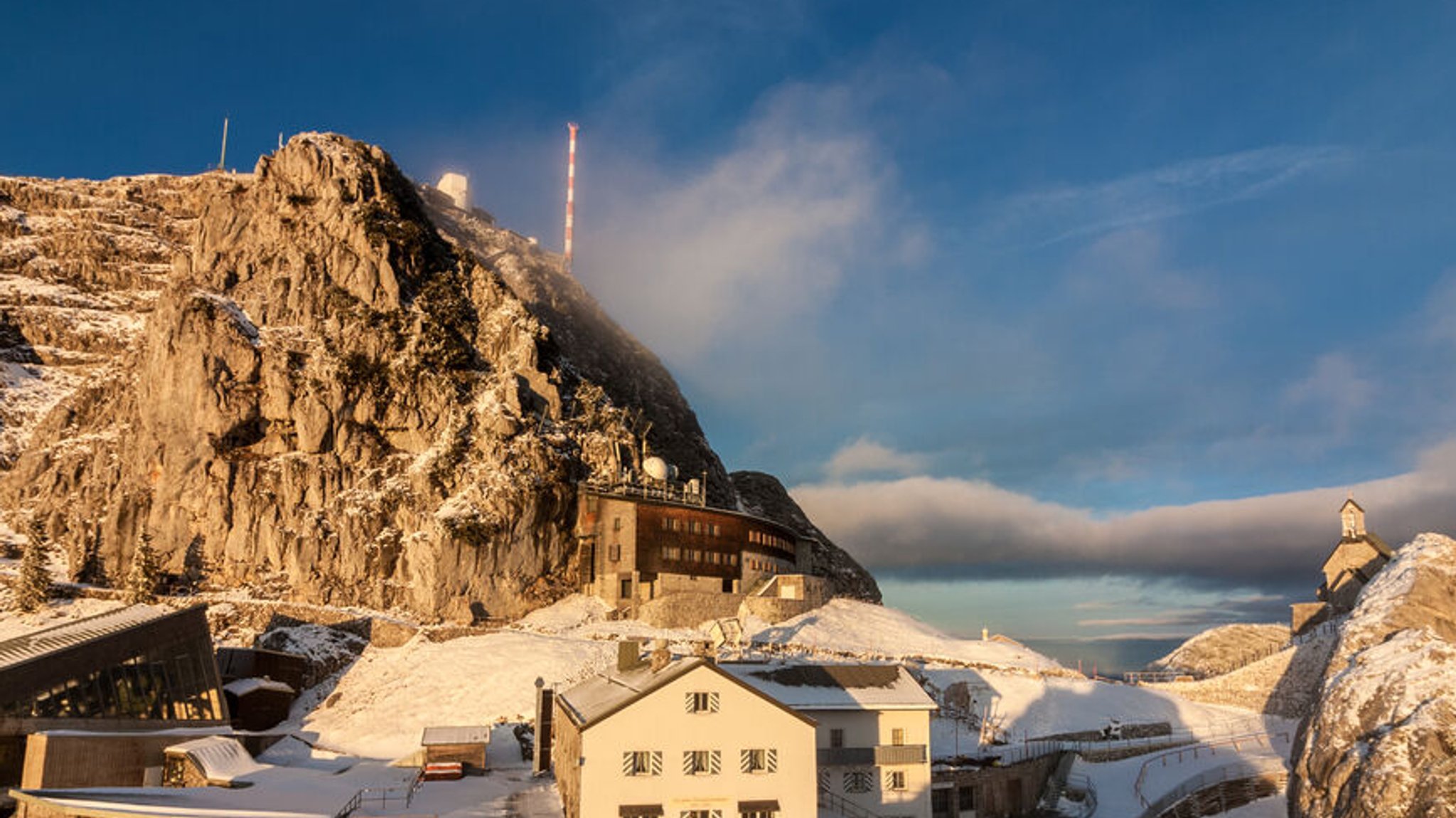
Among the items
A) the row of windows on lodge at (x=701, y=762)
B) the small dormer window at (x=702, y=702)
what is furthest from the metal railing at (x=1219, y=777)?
the small dormer window at (x=702, y=702)

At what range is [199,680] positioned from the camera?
5475cm

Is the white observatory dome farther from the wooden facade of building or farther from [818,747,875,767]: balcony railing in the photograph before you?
[818,747,875,767]: balcony railing

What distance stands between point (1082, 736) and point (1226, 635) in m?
52.4

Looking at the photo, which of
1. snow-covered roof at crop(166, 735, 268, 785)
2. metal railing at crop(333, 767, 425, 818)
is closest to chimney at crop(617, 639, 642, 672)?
metal railing at crop(333, 767, 425, 818)

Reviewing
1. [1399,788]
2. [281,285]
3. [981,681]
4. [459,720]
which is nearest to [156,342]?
[281,285]

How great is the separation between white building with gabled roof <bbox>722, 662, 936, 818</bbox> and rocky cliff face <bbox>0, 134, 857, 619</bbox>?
41664 millimetres

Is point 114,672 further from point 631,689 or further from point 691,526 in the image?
point 691,526

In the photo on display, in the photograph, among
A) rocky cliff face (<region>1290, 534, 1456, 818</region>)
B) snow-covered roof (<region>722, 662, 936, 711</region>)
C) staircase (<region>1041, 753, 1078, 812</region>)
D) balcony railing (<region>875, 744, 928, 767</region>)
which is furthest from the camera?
staircase (<region>1041, 753, 1078, 812</region>)

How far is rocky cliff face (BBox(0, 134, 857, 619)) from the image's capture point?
8144cm

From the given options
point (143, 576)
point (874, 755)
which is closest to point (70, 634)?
point (143, 576)

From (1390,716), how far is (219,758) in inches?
2097

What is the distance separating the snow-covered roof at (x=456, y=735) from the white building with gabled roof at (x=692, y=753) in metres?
12.1

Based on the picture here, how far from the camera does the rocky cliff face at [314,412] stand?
81438 millimetres

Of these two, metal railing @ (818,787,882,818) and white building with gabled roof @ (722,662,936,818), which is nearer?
metal railing @ (818,787,882,818)
